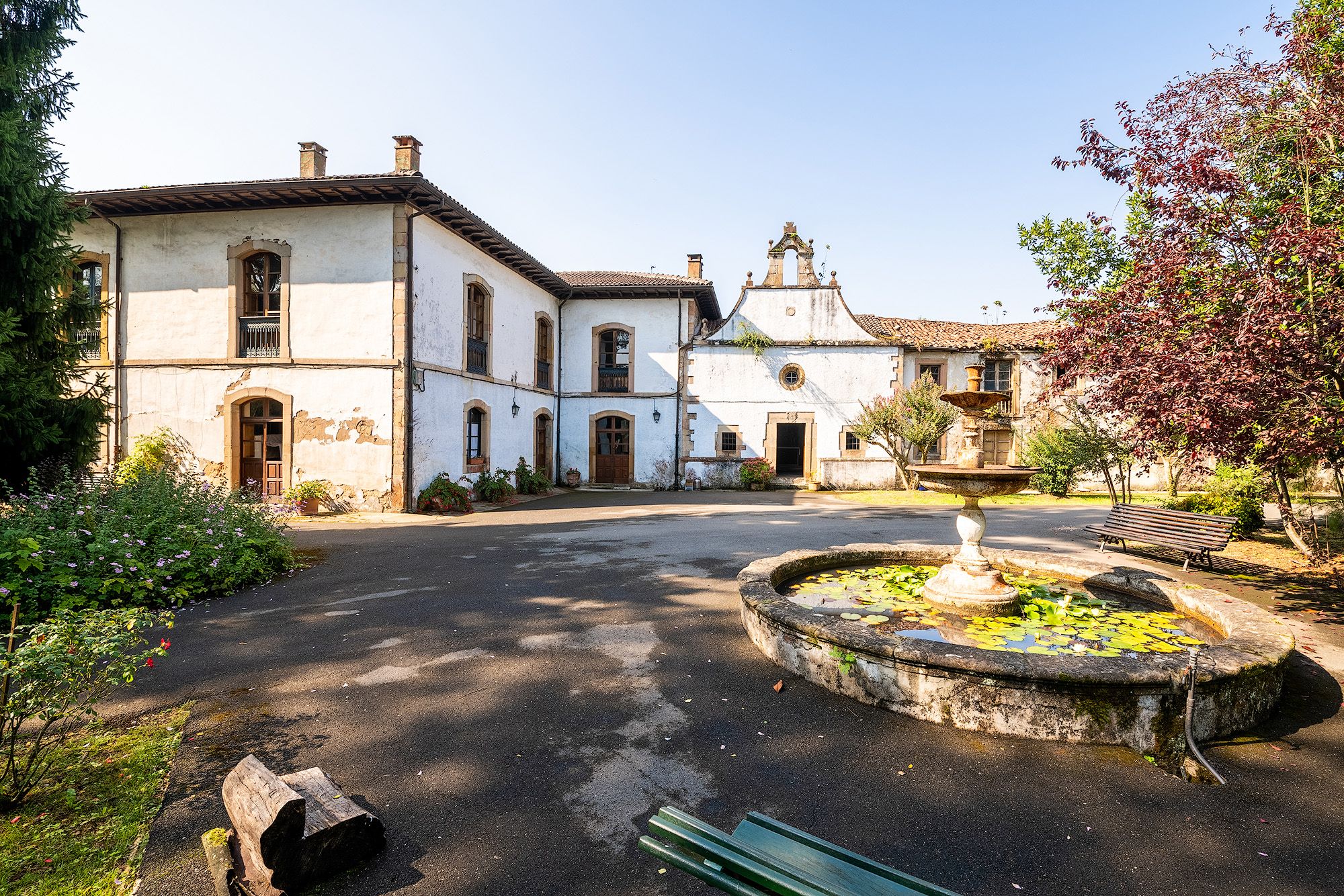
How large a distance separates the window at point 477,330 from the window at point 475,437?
1.02m

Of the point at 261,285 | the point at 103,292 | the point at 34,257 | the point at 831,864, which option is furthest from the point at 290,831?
the point at 103,292

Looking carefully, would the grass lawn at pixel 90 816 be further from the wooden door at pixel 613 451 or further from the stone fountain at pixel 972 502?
the wooden door at pixel 613 451

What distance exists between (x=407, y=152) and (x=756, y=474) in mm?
12435

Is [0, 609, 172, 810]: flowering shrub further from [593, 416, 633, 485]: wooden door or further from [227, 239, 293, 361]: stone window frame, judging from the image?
[593, 416, 633, 485]: wooden door

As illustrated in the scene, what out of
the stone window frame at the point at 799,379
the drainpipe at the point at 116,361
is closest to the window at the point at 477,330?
the drainpipe at the point at 116,361

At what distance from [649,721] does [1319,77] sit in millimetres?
7444

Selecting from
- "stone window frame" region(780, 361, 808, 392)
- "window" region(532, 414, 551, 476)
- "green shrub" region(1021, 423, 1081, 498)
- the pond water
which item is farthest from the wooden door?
the pond water

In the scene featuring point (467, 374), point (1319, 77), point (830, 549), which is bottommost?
point (830, 549)

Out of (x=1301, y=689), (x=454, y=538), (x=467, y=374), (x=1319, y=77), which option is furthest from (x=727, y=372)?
(x=1301, y=689)

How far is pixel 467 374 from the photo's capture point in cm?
1454

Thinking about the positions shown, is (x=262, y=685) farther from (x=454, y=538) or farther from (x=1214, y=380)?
(x=1214, y=380)

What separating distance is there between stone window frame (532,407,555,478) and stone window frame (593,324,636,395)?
1.66m

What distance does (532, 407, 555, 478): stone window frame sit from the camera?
18.5 m

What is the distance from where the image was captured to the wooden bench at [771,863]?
5.19ft
